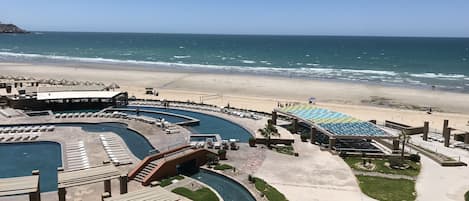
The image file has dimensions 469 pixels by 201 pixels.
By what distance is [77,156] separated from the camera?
3050 cm

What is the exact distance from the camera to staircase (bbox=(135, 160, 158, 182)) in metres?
27.2

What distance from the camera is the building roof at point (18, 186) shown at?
20.6m

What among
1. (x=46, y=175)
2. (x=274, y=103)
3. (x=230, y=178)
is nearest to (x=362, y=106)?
(x=274, y=103)

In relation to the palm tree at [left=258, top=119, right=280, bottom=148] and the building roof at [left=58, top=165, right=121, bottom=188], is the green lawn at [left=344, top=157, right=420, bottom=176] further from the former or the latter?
the building roof at [left=58, top=165, right=121, bottom=188]

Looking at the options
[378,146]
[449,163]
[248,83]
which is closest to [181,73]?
[248,83]

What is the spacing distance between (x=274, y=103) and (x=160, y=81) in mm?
28707

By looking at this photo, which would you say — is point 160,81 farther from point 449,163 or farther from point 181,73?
point 449,163

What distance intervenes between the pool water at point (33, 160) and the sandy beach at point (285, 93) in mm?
27439

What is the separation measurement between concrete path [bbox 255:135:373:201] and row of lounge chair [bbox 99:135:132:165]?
896 cm

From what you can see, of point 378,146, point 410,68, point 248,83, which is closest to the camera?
point 378,146

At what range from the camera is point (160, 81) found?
3169 inches

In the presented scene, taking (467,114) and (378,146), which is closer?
(378,146)

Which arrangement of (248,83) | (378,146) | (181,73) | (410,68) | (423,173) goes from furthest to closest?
(410,68)
(181,73)
(248,83)
(378,146)
(423,173)

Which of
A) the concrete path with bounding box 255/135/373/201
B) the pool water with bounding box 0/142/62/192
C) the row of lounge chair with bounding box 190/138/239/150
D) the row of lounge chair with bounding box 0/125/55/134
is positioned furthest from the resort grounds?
the pool water with bounding box 0/142/62/192
